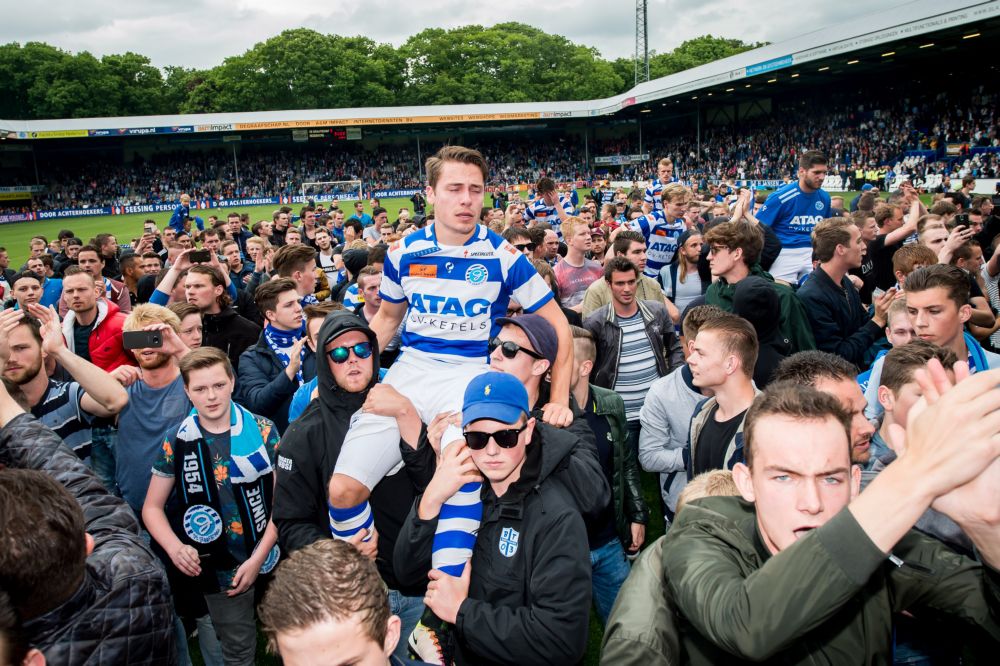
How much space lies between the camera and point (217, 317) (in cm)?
620

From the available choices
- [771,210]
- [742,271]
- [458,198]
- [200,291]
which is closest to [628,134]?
[771,210]

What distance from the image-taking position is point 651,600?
1.83 meters

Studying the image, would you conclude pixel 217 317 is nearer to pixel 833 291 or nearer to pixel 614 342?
pixel 614 342

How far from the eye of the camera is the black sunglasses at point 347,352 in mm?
3254

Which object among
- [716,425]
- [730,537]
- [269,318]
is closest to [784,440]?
[730,537]

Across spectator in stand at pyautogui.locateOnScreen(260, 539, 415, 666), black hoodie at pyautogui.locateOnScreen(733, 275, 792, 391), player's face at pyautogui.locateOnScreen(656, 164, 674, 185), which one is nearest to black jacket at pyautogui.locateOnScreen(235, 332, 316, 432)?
spectator in stand at pyautogui.locateOnScreen(260, 539, 415, 666)

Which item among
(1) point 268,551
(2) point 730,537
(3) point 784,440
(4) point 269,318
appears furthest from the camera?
(4) point 269,318

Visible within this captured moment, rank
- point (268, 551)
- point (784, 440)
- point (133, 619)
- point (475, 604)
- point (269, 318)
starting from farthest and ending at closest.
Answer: point (269, 318) < point (268, 551) < point (475, 604) < point (133, 619) < point (784, 440)

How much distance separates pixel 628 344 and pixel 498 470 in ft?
10.5

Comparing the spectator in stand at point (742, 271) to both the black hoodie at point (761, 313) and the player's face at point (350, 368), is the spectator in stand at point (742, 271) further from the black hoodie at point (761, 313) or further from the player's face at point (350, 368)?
the player's face at point (350, 368)

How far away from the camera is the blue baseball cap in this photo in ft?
8.10

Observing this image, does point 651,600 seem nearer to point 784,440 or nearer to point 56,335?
point 784,440

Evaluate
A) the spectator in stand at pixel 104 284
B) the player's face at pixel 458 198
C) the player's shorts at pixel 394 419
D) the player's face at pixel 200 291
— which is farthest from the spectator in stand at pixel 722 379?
the spectator in stand at pixel 104 284

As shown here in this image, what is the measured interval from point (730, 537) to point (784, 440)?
1.10ft
